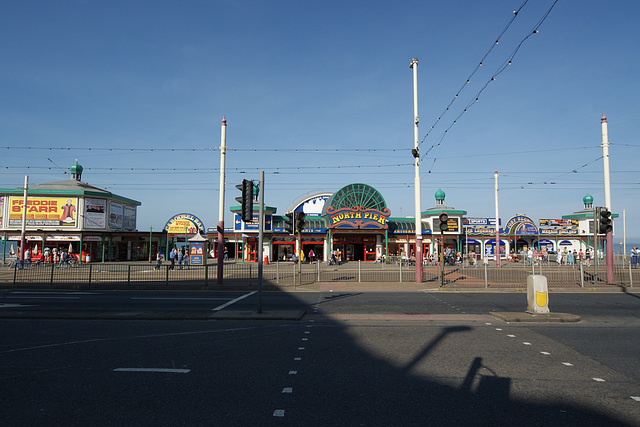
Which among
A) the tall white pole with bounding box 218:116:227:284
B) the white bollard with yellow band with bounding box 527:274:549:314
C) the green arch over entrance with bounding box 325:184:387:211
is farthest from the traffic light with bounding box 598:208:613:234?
the green arch over entrance with bounding box 325:184:387:211

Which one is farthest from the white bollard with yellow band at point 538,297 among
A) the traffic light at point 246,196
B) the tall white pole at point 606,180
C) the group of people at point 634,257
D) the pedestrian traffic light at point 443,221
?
the group of people at point 634,257

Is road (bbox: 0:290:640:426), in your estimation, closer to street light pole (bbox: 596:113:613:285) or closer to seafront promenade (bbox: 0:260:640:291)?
seafront promenade (bbox: 0:260:640:291)

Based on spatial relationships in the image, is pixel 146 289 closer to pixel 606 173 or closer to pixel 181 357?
pixel 181 357

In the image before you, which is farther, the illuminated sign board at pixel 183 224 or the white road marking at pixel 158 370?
the illuminated sign board at pixel 183 224

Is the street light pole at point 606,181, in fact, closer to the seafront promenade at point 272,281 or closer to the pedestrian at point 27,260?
the seafront promenade at point 272,281

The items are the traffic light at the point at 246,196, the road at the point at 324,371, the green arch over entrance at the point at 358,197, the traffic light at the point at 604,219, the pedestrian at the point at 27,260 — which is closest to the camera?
the road at the point at 324,371

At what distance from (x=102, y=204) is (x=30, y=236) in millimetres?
7589

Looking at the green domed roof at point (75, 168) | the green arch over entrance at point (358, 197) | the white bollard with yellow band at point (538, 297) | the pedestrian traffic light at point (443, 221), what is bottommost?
the white bollard with yellow band at point (538, 297)

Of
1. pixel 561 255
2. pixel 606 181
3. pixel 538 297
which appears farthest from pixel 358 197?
pixel 538 297

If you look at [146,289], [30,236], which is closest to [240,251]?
[30,236]

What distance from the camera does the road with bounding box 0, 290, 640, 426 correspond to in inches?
189

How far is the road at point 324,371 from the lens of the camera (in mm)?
4801

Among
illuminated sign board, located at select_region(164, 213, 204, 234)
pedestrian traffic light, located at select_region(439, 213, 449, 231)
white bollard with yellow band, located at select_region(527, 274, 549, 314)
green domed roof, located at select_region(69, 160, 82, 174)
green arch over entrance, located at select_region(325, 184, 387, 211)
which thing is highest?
green domed roof, located at select_region(69, 160, 82, 174)

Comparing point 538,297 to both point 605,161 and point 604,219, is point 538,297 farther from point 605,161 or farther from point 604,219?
point 605,161
